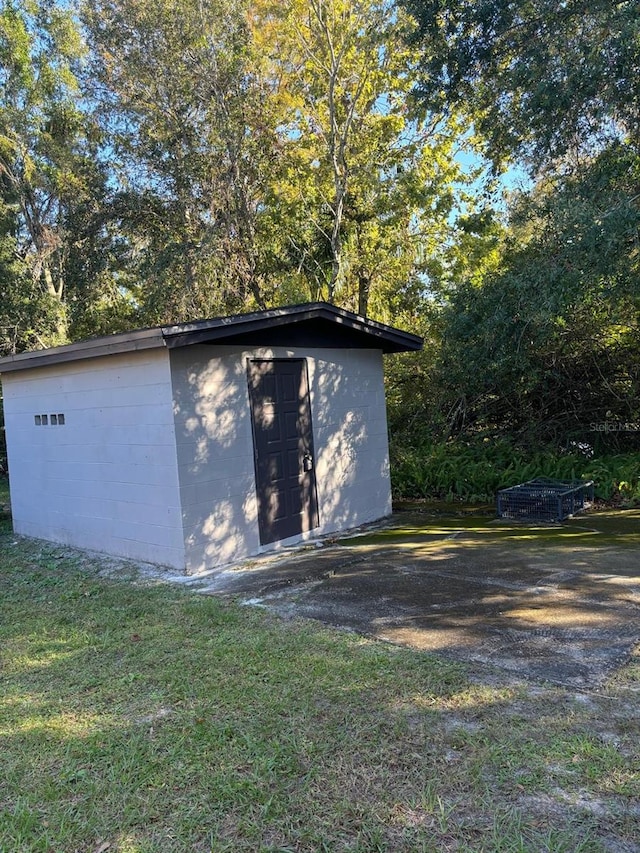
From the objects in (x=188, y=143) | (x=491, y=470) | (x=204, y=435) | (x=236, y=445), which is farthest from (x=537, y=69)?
(x=188, y=143)

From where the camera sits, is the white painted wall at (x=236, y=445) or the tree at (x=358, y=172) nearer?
the white painted wall at (x=236, y=445)

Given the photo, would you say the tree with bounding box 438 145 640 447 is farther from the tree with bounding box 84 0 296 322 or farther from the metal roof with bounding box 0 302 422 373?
the tree with bounding box 84 0 296 322

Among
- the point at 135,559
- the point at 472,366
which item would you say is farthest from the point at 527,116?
the point at 135,559

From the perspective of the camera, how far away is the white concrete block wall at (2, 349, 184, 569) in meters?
6.00

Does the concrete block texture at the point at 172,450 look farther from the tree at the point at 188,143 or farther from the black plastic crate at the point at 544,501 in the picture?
the tree at the point at 188,143

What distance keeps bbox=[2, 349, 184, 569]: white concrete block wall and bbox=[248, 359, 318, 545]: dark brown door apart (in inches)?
41.6

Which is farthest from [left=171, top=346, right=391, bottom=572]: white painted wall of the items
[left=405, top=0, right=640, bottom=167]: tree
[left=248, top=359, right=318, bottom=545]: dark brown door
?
[left=405, top=0, right=640, bottom=167]: tree

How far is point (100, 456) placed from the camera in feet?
22.4

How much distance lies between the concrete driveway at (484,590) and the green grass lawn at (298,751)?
0.30 meters

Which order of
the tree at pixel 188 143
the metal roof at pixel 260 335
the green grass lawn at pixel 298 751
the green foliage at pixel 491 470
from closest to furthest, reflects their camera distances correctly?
the green grass lawn at pixel 298 751 → the metal roof at pixel 260 335 → the green foliage at pixel 491 470 → the tree at pixel 188 143

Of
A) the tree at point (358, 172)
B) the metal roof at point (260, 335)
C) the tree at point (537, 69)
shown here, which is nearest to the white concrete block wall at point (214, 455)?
the metal roof at point (260, 335)

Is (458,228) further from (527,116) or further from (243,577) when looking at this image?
(243,577)

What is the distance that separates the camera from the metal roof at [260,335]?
18.4 ft

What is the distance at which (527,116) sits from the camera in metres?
7.35
